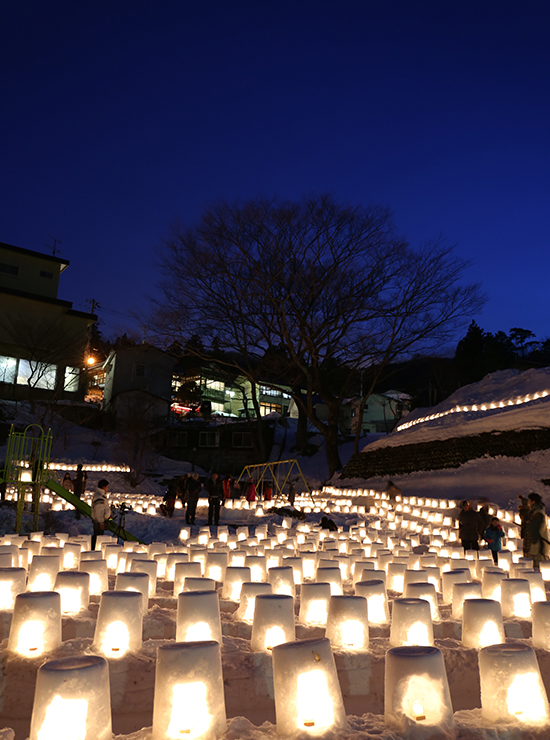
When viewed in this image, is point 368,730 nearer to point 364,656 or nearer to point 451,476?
point 364,656

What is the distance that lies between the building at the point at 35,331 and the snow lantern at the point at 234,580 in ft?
95.3

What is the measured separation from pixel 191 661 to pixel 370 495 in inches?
682

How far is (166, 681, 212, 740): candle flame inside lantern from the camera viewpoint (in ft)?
7.19

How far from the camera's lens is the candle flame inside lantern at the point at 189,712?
7.19 feet

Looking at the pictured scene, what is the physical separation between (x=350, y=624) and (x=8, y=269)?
34598 mm

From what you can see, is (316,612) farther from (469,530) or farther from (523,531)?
(469,530)

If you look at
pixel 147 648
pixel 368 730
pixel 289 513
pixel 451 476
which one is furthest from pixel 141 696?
pixel 451 476

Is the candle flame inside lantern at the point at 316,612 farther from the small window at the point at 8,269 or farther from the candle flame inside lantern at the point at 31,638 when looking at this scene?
the small window at the point at 8,269

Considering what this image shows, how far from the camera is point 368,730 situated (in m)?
2.31

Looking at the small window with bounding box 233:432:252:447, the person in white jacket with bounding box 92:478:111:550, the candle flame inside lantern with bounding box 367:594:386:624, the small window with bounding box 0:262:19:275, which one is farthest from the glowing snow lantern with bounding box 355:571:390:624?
the small window with bounding box 233:432:252:447

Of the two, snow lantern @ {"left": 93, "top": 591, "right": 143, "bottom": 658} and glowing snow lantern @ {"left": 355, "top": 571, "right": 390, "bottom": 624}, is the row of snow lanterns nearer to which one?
glowing snow lantern @ {"left": 355, "top": 571, "right": 390, "bottom": 624}

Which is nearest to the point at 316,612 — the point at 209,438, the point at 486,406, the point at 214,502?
the point at 214,502

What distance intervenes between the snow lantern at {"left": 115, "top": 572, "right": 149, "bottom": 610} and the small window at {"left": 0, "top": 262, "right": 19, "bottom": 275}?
1300 inches

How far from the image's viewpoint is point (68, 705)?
2.05m
